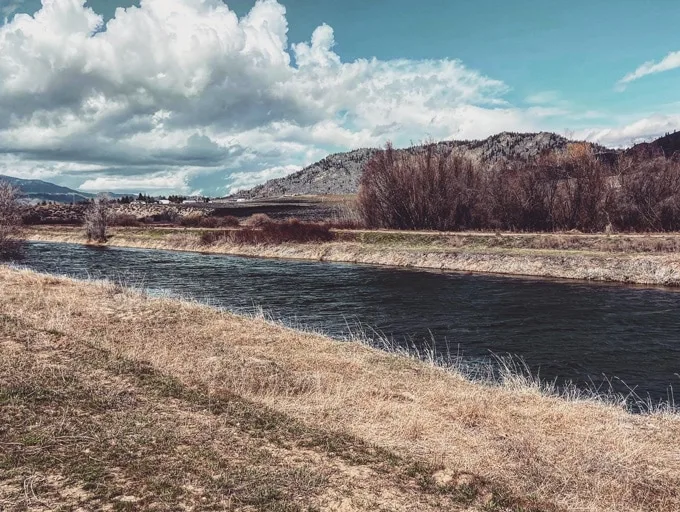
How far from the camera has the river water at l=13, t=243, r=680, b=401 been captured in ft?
61.0

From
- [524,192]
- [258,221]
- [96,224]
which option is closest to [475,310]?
[524,192]

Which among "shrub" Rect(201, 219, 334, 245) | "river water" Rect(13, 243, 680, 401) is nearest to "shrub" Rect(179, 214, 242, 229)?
"shrub" Rect(201, 219, 334, 245)

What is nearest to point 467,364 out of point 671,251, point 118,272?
point 671,251

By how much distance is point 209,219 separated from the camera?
86062 mm

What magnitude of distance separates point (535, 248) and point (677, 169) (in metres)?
19.8

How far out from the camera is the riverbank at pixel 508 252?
3628cm

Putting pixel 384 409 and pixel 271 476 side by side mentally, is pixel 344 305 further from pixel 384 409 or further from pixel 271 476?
pixel 271 476

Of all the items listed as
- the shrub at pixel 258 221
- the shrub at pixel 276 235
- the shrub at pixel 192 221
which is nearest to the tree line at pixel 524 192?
the shrub at pixel 276 235

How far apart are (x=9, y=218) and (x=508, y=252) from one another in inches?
1733

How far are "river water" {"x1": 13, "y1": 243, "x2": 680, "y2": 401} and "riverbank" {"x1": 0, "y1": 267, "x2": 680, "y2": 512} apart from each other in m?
5.89

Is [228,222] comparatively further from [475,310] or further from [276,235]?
[475,310]

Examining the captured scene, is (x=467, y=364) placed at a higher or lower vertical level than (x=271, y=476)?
lower

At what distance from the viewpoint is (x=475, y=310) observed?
89.9 feet

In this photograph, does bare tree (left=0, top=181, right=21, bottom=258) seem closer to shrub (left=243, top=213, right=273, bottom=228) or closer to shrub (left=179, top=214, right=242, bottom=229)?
shrub (left=243, top=213, right=273, bottom=228)
